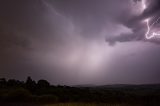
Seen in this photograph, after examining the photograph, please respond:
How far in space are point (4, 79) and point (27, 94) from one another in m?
24.4

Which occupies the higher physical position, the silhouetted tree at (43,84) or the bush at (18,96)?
the silhouetted tree at (43,84)

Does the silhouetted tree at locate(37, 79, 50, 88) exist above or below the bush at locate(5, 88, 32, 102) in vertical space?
above

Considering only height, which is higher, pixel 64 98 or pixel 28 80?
pixel 28 80

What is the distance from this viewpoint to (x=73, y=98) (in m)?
37.8

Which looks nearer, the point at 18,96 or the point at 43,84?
the point at 18,96

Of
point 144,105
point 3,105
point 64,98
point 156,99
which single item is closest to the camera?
point 3,105

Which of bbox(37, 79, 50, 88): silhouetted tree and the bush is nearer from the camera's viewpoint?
the bush

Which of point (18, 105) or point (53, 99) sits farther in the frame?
point (53, 99)

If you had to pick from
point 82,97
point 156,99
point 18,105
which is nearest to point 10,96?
point 18,105

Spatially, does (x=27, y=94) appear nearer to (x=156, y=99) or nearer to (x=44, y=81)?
(x=156, y=99)

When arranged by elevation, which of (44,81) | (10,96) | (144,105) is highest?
(44,81)

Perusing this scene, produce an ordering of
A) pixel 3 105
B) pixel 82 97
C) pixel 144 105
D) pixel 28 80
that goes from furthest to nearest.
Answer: pixel 28 80 < pixel 82 97 < pixel 144 105 < pixel 3 105

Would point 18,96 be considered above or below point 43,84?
below

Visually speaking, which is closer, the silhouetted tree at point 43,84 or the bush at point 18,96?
the bush at point 18,96
